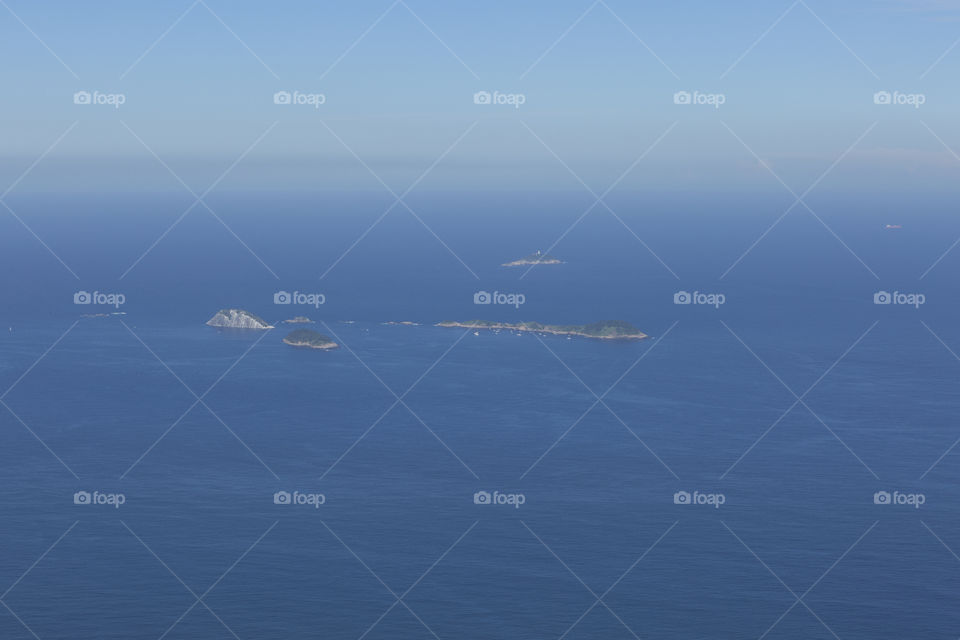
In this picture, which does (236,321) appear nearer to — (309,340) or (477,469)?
(309,340)

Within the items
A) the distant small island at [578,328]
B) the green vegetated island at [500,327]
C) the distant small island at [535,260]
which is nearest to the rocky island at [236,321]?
the green vegetated island at [500,327]

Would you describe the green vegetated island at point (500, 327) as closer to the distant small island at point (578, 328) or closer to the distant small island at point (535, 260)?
the distant small island at point (578, 328)

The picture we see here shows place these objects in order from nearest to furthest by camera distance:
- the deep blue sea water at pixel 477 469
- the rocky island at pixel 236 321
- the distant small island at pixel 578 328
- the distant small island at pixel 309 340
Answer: the deep blue sea water at pixel 477 469, the distant small island at pixel 309 340, the distant small island at pixel 578 328, the rocky island at pixel 236 321

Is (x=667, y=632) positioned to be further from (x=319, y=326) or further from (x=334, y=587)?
(x=319, y=326)

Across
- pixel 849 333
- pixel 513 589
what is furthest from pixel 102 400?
pixel 849 333

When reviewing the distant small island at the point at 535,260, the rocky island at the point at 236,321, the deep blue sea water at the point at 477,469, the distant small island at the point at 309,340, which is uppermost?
the distant small island at the point at 535,260

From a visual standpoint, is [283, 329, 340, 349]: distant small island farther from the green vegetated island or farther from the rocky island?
the rocky island
